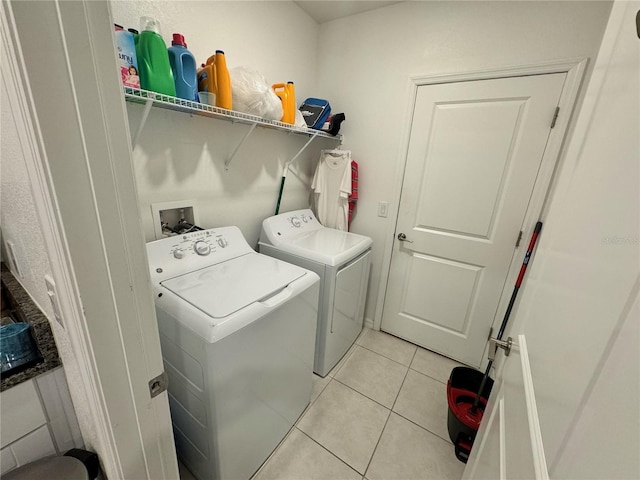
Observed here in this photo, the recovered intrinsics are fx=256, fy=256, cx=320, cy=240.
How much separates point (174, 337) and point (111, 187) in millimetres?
777

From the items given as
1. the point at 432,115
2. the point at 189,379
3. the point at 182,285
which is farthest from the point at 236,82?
the point at 189,379

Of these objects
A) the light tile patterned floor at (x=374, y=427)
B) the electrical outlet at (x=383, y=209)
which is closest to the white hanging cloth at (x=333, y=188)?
the electrical outlet at (x=383, y=209)

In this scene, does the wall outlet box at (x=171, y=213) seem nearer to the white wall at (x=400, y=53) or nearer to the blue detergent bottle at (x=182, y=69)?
the blue detergent bottle at (x=182, y=69)

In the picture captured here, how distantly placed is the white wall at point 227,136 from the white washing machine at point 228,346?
324 millimetres

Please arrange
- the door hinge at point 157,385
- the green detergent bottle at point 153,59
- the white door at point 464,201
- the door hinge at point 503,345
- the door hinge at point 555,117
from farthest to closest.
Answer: the white door at point 464,201 < the door hinge at point 555,117 < the green detergent bottle at point 153,59 < the door hinge at point 503,345 < the door hinge at point 157,385

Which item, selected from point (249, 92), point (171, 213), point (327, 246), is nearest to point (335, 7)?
point (249, 92)

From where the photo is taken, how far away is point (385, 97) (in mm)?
2061

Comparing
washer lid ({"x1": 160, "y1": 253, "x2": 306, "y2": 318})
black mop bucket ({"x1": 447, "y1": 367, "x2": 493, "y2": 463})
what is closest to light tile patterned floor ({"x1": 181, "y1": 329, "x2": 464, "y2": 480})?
black mop bucket ({"x1": 447, "y1": 367, "x2": 493, "y2": 463})

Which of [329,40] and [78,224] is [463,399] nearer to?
[78,224]

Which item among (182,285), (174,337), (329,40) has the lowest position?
(174,337)

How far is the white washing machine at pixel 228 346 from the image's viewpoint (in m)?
0.98

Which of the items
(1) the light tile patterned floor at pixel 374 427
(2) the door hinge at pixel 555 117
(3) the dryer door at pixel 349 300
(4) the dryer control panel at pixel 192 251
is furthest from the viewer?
(3) the dryer door at pixel 349 300

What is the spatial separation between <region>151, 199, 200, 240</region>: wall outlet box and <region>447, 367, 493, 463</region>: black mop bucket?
1.92 metres

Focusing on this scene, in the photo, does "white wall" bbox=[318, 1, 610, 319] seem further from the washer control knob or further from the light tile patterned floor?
the washer control knob
